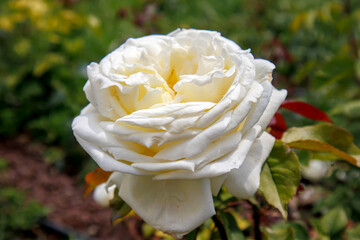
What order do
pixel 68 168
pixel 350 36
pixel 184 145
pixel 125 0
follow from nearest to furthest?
pixel 184 145
pixel 350 36
pixel 68 168
pixel 125 0

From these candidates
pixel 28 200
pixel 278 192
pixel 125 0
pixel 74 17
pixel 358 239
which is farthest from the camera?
pixel 125 0

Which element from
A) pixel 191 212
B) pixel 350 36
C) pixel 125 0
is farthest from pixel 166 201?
pixel 125 0

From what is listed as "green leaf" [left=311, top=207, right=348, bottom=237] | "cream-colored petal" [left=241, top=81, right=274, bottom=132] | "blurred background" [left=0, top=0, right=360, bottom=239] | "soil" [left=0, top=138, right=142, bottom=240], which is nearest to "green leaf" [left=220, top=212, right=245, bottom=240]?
"cream-colored petal" [left=241, top=81, right=274, bottom=132]

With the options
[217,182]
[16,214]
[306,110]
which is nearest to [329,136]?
[306,110]

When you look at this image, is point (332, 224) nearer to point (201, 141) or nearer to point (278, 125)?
point (278, 125)

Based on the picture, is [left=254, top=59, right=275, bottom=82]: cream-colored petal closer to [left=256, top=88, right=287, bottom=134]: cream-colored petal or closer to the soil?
[left=256, top=88, right=287, bottom=134]: cream-colored petal

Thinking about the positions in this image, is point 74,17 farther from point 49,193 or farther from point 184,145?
point 184,145

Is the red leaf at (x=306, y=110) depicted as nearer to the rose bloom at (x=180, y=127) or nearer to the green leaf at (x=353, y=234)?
the rose bloom at (x=180, y=127)

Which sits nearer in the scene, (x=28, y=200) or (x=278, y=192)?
(x=278, y=192)
